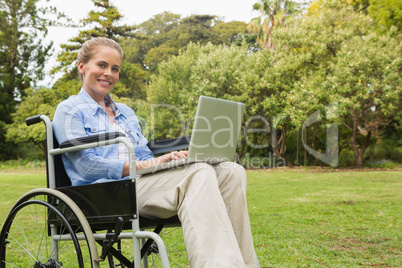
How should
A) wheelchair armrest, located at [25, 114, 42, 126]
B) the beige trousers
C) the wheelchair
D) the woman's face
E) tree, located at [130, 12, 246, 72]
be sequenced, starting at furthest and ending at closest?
tree, located at [130, 12, 246, 72] → the woman's face → wheelchair armrest, located at [25, 114, 42, 126] → the wheelchair → the beige trousers

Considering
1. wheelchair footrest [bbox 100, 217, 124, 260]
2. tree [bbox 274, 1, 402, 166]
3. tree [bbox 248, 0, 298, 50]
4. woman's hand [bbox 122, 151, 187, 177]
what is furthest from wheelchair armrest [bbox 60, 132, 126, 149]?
tree [bbox 248, 0, 298, 50]

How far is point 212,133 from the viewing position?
5.99ft

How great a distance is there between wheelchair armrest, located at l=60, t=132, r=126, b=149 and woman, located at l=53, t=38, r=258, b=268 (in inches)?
2.7

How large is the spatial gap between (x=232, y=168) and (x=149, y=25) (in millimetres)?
35333

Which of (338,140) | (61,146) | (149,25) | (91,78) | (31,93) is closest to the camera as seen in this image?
(61,146)

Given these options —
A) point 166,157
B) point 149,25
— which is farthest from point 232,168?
point 149,25

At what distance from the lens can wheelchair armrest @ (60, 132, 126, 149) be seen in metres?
1.74

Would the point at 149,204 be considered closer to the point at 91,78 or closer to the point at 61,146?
the point at 61,146

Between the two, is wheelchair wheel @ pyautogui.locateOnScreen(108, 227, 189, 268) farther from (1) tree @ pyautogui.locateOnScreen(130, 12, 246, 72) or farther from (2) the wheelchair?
(1) tree @ pyautogui.locateOnScreen(130, 12, 246, 72)

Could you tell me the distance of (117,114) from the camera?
2320 mm

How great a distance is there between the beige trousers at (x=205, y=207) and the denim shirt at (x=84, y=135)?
0.17 m

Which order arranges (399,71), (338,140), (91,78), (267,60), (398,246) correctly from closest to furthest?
(91,78), (398,246), (399,71), (267,60), (338,140)

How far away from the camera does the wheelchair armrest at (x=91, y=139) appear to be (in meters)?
1.74

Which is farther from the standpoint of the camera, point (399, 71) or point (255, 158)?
point (255, 158)
